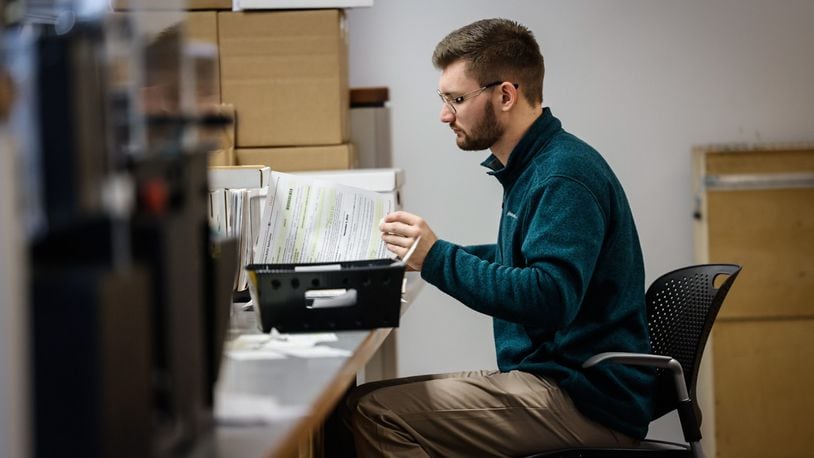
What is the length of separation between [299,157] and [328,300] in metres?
1.28

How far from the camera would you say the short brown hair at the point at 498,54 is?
2.32 m

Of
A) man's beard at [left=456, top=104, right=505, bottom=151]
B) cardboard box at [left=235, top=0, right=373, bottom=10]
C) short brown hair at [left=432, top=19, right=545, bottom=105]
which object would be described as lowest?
man's beard at [left=456, top=104, right=505, bottom=151]

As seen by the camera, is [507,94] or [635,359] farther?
[507,94]

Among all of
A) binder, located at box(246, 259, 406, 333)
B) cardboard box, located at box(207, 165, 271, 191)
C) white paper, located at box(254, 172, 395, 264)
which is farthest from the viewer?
cardboard box, located at box(207, 165, 271, 191)

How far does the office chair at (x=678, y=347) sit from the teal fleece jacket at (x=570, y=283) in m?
0.06

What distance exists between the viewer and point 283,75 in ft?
9.81

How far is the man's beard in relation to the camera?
7.51 feet

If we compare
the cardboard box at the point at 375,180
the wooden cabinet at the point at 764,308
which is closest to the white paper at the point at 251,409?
the cardboard box at the point at 375,180

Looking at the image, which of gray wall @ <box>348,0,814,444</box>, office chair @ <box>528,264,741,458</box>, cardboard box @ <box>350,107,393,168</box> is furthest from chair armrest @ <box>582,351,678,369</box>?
gray wall @ <box>348,0,814,444</box>

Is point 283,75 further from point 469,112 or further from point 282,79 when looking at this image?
point 469,112

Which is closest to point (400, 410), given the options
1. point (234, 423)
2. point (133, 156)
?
point (234, 423)

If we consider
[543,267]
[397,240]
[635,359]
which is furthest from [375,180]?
[635,359]

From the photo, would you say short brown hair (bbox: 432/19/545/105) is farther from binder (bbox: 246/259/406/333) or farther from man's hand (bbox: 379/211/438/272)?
binder (bbox: 246/259/406/333)

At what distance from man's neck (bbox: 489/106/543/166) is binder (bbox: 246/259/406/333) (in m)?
0.62
